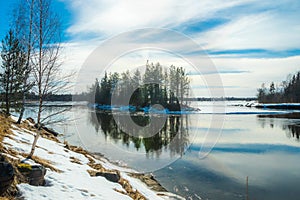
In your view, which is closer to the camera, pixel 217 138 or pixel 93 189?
pixel 93 189

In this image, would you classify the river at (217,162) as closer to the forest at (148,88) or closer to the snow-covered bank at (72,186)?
the snow-covered bank at (72,186)

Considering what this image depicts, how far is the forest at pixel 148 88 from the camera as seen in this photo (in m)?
54.9

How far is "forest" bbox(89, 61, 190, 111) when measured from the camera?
54.9 meters

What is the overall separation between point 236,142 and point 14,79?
16432 mm

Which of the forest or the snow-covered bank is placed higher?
the forest

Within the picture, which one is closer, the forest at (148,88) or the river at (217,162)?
the river at (217,162)

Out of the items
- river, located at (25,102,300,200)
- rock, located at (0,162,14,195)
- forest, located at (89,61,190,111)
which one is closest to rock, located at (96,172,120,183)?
river, located at (25,102,300,200)

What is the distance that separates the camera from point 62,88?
330 inches

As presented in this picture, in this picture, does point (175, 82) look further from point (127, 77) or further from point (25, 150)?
point (25, 150)

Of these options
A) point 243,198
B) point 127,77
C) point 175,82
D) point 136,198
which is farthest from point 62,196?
point 127,77

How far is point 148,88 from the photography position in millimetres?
55250

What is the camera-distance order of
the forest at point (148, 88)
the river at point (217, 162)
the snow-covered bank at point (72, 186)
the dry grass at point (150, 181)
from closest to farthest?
1. the snow-covered bank at point (72, 186)
2. the river at point (217, 162)
3. the dry grass at point (150, 181)
4. the forest at point (148, 88)

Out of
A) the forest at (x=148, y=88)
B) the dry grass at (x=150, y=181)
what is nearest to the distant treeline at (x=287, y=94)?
the forest at (x=148, y=88)

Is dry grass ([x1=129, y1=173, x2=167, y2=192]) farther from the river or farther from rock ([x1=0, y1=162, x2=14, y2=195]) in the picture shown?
rock ([x1=0, y1=162, x2=14, y2=195])
